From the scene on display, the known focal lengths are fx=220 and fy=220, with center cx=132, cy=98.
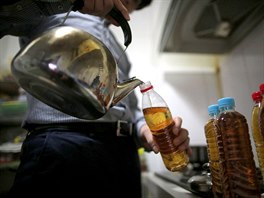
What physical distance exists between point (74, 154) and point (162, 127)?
0.75 feet

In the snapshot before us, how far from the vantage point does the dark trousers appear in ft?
1.62

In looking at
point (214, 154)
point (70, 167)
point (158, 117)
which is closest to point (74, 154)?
point (70, 167)

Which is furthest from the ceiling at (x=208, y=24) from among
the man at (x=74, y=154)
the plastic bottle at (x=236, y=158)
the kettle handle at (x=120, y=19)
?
the plastic bottle at (x=236, y=158)

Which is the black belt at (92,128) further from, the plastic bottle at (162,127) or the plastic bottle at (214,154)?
the plastic bottle at (214,154)

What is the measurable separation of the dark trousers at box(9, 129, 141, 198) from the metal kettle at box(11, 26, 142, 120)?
0.20 m

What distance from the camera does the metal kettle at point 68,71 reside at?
12.0 inches

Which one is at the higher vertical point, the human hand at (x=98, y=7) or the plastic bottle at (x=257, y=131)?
the human hand at (x=98, y=7)

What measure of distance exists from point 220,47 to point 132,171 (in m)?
0.95

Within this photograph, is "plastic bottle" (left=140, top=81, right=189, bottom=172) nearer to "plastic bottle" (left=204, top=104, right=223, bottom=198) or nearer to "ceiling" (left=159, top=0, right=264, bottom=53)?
"plastic bottle" (left=204, top=104, right=223, bottom=198)

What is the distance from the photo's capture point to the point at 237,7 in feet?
3.12

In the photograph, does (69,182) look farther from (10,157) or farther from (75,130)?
(10,157)

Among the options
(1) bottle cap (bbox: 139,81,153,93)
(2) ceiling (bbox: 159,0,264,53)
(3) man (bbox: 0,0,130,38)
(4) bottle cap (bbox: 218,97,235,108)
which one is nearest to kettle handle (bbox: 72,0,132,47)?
(3) man (bbox: 0,0,130,38)

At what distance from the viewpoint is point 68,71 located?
310 mm

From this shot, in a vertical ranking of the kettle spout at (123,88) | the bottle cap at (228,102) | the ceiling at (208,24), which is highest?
the ceiling at (208,24)
